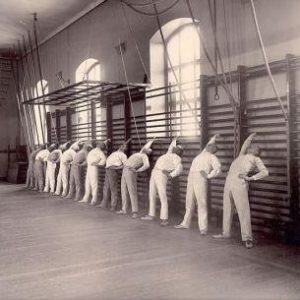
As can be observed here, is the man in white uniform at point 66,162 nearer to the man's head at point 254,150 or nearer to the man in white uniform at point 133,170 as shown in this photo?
the man in white uniform at point 133,170

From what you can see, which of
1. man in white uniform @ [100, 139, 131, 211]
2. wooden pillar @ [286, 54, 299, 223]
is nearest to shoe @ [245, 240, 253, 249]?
wooden pillar @ [286, 54, 299, 223]

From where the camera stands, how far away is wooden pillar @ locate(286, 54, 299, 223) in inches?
242

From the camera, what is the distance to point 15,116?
18.5m

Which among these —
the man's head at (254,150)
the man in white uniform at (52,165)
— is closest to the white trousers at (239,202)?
the man's head at (254,150)

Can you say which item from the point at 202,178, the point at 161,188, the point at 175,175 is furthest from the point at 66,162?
the point at 202,178

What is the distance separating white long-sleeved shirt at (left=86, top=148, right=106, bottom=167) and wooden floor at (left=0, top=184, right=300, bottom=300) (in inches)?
91.7

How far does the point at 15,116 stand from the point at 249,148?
47.4ft

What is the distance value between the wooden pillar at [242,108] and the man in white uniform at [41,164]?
728 cm

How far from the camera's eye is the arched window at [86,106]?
12.4m

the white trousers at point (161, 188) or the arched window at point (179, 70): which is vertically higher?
the arched window at point (179, 70)

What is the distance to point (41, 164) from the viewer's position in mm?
13195

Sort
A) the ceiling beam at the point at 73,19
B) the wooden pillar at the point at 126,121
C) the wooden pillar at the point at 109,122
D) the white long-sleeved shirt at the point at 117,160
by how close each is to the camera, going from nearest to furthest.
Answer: the white long-sleeved shirt at the point at 117,160
the wooden pillar at the point at 126,121
the wooden pillar at the point at 109,122
the ceiling beam at the point at 73,19

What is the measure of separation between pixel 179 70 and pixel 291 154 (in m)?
3.75

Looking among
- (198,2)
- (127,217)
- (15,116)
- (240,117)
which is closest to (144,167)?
(127,217)
